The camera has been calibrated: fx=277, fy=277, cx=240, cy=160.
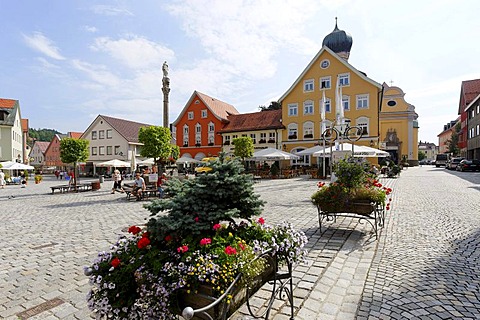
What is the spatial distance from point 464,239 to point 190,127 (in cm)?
4020

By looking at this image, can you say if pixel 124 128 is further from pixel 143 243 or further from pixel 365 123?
pixel 143 243

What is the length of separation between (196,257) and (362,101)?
33.4m

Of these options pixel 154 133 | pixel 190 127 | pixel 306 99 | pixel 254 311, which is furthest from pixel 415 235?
pixel 190 127

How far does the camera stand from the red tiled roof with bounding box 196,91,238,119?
41753mm

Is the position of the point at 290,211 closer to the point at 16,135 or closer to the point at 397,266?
the point at 397,266

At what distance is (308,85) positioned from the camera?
3447 cm

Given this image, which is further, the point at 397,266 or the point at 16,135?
the point at 16,135

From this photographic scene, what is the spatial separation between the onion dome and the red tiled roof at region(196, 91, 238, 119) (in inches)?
745

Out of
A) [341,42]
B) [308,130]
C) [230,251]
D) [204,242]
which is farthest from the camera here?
[341,42]

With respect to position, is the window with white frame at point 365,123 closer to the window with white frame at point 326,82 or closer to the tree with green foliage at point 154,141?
the window with white frame at point 326,82

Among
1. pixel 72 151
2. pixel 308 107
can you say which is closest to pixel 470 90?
pixel 308 107

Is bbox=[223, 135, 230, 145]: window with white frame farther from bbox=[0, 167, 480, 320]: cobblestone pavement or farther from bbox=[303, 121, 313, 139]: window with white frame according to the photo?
bbox=[0, 167, 480, 320]: cobblestone pavement

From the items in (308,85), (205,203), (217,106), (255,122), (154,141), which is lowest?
(205,203)

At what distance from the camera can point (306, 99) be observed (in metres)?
34.5
